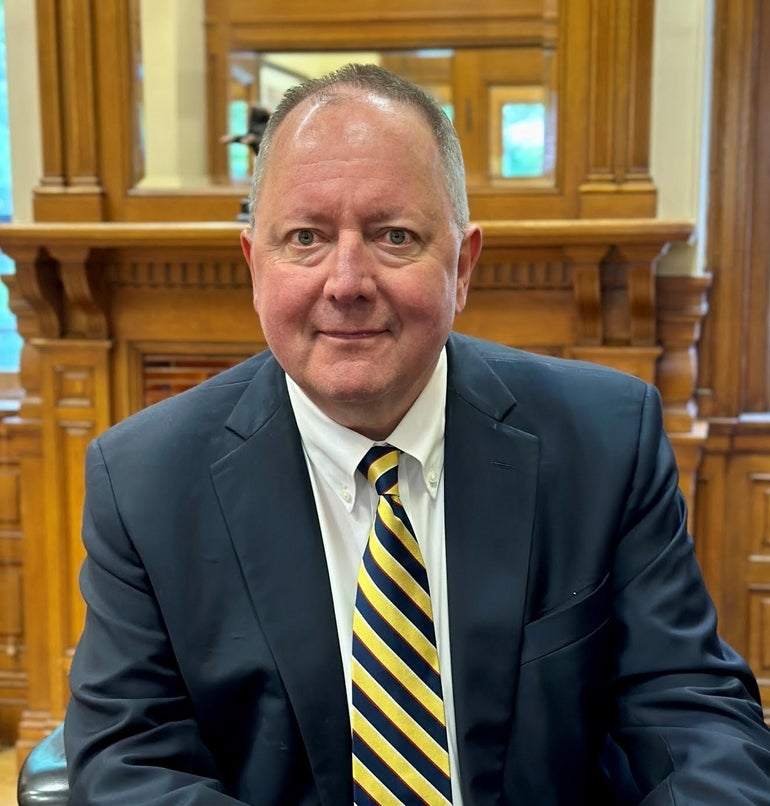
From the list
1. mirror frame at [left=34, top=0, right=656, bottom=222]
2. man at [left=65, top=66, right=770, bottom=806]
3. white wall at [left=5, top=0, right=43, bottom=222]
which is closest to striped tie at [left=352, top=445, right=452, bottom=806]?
man at [left=65, top=66, right=770, bottom=806]

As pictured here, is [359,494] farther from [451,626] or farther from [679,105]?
[679,105]

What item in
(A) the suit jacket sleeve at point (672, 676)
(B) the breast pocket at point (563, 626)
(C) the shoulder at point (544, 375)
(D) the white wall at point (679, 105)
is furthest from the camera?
(D) the white wall at point (679, 105)

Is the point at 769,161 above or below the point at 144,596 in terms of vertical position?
above

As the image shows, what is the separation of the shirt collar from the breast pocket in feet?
0.71

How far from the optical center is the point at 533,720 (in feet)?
4.18

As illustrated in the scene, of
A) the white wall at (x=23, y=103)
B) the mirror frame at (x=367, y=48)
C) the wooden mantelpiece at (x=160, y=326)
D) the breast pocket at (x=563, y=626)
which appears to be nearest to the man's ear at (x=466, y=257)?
the breast pocket at (x=563, y=626)

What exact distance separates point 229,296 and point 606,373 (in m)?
1.55

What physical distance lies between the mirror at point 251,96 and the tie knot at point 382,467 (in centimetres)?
158

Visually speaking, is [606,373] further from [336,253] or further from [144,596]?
[144,596]

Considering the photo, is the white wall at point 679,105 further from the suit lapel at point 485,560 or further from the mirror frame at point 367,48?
the suit lapel at point 485,560

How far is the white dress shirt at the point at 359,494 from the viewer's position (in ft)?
4.32

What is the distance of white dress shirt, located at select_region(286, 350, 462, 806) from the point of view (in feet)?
4.32

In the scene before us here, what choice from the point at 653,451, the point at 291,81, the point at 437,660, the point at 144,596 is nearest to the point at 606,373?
the point at 653,451

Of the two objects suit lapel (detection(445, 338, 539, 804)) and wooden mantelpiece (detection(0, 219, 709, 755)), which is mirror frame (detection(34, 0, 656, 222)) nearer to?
wooden mantelpiece (detection(0, 219, 709, 755))
